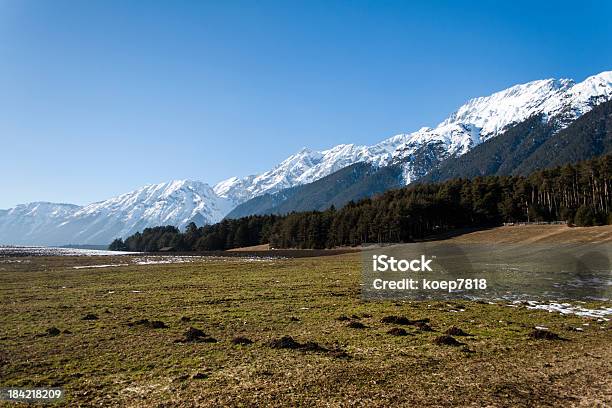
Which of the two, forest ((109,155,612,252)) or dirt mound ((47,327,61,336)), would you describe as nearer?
dirt mound ((47,327,61,336))

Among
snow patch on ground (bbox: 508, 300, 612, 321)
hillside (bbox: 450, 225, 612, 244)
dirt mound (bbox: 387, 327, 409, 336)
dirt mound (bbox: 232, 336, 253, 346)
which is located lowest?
snow patch on ground (bbox: 508, 300, 612, 321)

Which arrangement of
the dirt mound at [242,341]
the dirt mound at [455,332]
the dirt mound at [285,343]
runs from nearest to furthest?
the dirt mound at [285,343]
the dirt mound at [242,341]
the dirt mound at [455,332]

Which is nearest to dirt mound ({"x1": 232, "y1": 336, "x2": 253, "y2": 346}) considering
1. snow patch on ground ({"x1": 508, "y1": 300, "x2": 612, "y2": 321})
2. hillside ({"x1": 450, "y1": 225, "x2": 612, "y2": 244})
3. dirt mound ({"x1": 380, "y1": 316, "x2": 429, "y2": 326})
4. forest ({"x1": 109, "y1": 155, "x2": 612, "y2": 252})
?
dirt mound ({"x1": 380, "y1": 316, "x2": 429, "y2": 326})

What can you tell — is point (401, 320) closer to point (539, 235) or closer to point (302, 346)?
point (302, 346)

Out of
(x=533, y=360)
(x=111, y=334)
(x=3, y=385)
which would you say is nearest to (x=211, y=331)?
(x=111, y=334)

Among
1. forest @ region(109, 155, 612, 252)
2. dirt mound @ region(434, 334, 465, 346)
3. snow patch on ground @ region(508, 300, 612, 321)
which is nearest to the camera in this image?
dirt mound @ region(434, 334, 465, 346)

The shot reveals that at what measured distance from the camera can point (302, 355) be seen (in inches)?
791

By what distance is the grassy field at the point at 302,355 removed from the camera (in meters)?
15.3

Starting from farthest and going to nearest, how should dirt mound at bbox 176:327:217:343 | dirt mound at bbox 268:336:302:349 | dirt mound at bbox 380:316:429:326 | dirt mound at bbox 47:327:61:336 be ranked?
dirt mound at bbox 380:316:429:326 → dirt mound at bbox 47:327:61:336 → dirt mound at bbox 176:327:217:343 → dirt mound at bbox 268:336:302:349

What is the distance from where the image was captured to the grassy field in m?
15.3

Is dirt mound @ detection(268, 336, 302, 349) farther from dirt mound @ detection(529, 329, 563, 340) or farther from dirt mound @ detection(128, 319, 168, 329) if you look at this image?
dirt mound @ detection(529, 329, 563, 340)

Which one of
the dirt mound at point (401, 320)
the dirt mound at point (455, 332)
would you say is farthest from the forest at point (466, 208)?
the dirt mound at point (455, 332)

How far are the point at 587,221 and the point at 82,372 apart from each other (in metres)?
134

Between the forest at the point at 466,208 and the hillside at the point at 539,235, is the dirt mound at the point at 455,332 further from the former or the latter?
the forest at the point at 466,208
